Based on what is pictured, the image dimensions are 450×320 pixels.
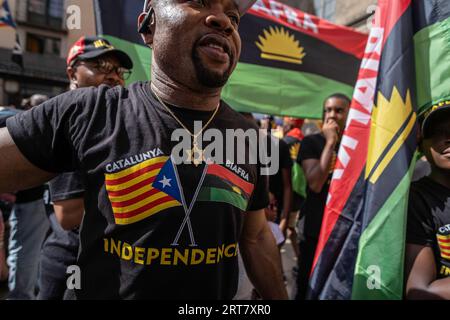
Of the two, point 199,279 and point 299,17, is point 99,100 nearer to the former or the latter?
point 199,279

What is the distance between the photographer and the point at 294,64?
159 inches

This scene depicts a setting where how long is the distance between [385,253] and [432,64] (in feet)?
3.47

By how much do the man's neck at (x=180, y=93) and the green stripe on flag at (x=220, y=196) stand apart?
0.32m

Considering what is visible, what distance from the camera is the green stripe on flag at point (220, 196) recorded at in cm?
120

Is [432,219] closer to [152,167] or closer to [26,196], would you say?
[152,167]

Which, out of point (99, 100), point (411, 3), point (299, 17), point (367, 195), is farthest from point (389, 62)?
point (299, 17)

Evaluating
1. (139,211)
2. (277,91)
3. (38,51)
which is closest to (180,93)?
(139,211)

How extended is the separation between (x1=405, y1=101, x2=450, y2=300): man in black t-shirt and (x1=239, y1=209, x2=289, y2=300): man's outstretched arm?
2.22 ft

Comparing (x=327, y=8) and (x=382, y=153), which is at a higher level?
(x=327, y=8)

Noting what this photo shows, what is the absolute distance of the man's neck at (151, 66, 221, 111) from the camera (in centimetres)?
127

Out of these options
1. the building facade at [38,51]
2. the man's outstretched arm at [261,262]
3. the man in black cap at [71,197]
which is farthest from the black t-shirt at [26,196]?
the building facade at [38,51]

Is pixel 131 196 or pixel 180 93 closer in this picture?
pixel 131 196

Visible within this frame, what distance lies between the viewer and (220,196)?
1.23m

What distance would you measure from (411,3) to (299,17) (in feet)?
7.68
